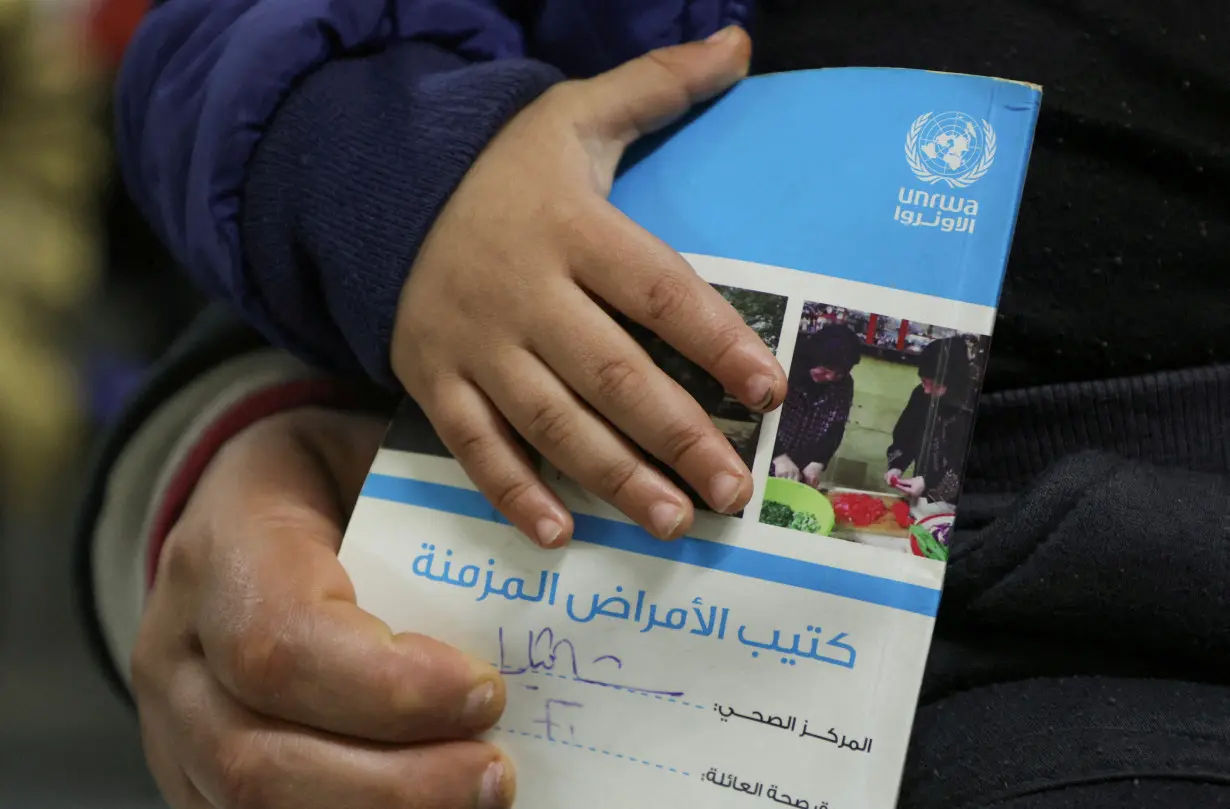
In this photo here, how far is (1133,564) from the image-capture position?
0.36m

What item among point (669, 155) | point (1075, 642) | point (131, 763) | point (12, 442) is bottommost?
point (131, 763)

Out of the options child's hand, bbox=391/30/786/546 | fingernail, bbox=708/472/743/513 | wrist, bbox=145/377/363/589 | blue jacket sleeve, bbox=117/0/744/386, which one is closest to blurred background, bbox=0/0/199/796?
wrist, bbox=145/377/363/589

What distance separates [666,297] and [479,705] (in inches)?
6.4

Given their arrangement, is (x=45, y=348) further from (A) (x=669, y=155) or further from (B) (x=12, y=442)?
(A) (x=669, y=155)

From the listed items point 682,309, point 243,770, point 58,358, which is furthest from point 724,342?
point 58,358

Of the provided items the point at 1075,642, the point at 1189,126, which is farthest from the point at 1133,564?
the point at 1189,126

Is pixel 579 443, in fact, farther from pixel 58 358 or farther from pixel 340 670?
pixel 58 358

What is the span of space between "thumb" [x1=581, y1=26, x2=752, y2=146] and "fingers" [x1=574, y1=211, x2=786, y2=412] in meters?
0.05

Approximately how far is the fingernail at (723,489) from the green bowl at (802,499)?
1cm

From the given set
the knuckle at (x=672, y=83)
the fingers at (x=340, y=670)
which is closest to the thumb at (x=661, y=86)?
the knuckle at (x=672, y=83)

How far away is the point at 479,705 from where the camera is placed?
12.6 inches

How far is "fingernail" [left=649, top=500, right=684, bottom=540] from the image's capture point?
318mm

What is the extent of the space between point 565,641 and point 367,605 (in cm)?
8

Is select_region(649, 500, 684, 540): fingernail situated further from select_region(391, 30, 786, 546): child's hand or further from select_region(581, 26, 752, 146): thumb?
select_region(581, 26, 752, 146): thumb
